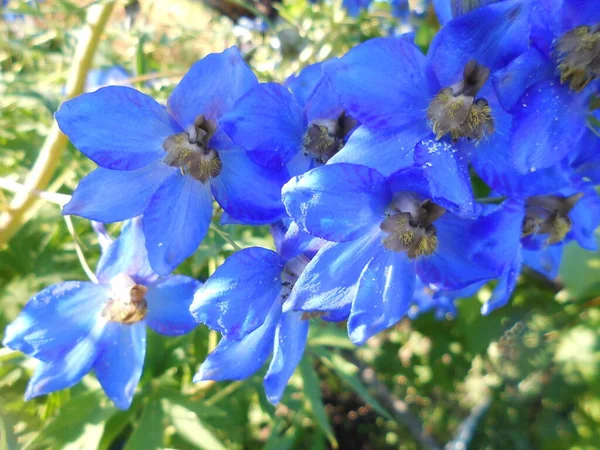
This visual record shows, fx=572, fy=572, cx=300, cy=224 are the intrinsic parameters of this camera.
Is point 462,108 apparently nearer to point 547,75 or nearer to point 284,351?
point 547,75

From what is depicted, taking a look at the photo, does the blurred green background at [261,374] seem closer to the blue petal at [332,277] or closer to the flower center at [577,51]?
the blue petal at [332,277]

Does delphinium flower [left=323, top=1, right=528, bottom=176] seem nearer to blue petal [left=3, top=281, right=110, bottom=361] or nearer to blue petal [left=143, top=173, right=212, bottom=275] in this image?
blue petal [left=143, top=173, right=212, bottom=275]

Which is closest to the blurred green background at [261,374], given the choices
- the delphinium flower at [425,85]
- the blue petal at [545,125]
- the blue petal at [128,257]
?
the blue petal at [128,257]

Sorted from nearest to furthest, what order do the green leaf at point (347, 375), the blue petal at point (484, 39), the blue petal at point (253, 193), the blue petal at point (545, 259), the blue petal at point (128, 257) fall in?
1. the blue petal at point (484, 39)
2. the blue petal at point (253, 193)
3. the blue petal at point (128, 257)
4. the blue petal at point (545, 259)
5. the green leaf at point (347, 375)

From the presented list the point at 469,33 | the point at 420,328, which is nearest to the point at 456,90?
the point at 469,33

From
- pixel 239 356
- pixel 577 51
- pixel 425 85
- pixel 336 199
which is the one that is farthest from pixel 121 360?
pixel 577 51
